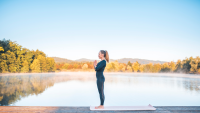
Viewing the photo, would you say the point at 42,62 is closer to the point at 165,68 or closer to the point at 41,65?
the point at 41,65

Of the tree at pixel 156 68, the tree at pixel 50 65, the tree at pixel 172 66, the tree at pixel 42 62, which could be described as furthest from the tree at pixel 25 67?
the tree at pixel 172 66

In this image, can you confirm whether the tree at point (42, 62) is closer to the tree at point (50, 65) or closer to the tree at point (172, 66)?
the tree at point (50, 65)

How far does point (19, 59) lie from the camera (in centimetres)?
2820

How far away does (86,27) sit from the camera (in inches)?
1523

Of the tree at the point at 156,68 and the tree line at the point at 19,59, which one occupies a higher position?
the tree line at the point at 19,59

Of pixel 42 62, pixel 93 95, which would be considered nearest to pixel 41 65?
pixel 42 62

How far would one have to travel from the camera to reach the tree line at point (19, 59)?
83.7 ft

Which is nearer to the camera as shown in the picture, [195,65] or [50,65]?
[195,65]

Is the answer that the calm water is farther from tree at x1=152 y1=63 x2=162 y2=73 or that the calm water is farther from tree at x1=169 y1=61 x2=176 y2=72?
tree at x1=152 y1=63 x2=162 y2=73

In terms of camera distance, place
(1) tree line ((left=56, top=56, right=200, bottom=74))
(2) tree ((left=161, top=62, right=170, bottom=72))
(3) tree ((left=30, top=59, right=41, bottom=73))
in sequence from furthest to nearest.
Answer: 1. (2) tree ((left=161, top=62, right=170, bottom=72))
2. (1) tree line ((left=56, top=56, right=200, bottom=74))
3. (3) tree ((left=30, top=59, right=41, bottom=73))

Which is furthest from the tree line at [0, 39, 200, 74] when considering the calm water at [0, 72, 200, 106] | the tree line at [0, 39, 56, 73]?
the calm water at [0, 72, 200, 106]

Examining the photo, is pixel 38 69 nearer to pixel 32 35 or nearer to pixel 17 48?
pixel 17 48

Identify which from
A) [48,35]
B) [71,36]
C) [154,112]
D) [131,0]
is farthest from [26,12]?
[154,112]

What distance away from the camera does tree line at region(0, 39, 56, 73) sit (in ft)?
83.7
